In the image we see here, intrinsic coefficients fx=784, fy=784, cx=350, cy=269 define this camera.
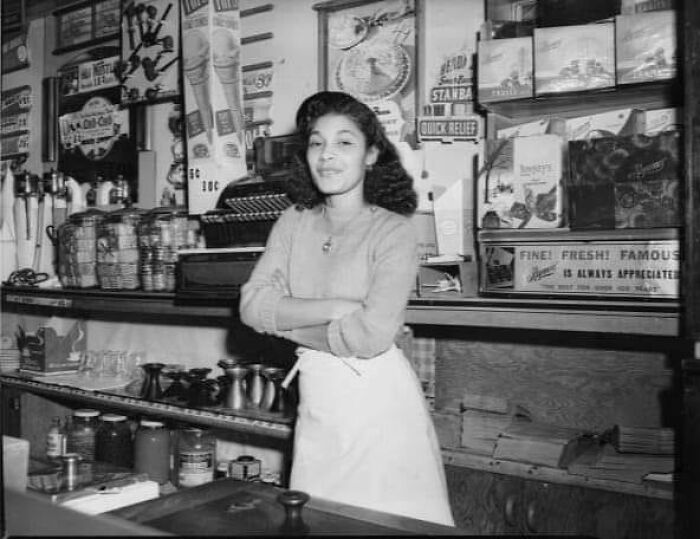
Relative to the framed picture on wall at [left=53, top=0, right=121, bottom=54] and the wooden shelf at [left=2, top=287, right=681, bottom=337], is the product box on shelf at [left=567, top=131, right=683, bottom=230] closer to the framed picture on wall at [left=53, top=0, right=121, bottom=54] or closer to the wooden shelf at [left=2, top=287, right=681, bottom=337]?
the wooden shelf at [left=2, top=287, right=681, bottom=337]

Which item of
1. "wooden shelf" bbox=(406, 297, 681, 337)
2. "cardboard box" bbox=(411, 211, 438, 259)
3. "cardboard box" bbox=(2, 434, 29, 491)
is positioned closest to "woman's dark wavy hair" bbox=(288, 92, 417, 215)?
"cardboard box" bbox=(411, 211, 438, 259)

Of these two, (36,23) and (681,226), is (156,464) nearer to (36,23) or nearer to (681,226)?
(681,226)

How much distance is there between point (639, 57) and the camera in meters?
2.25

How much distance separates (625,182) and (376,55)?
4.85 ft

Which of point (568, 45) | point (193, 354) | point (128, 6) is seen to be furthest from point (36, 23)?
point (568, 45)

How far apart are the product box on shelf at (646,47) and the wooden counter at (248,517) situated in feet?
5.12

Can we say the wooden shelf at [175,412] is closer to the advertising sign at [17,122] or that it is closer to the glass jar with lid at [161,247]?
the glass jar with lid at [161,247]

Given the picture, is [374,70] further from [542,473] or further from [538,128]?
[542,473]

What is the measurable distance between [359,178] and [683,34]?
0.99 metres

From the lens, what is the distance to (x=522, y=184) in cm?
240

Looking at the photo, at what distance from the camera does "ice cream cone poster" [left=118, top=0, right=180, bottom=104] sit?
4035mm

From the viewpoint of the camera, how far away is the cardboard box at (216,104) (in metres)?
3.51

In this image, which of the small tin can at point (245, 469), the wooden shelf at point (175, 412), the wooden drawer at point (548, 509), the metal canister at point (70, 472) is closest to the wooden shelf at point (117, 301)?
the wooden shelf at point (175, 412)

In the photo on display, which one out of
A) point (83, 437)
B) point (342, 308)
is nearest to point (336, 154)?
point (342, 308)
